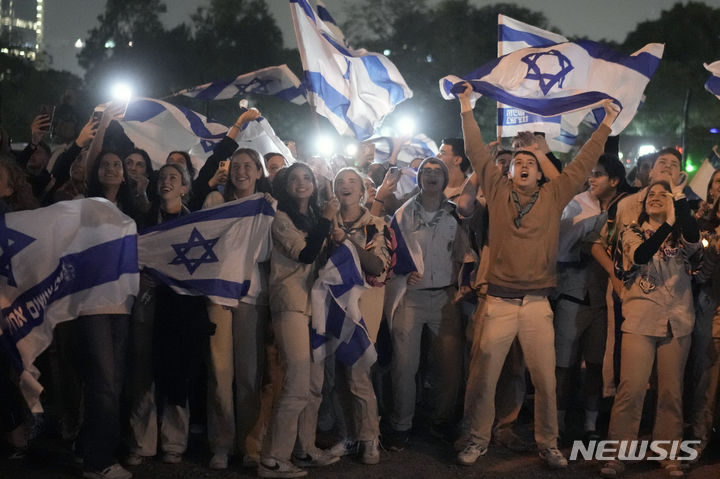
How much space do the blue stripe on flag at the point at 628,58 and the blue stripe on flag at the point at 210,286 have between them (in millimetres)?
3987

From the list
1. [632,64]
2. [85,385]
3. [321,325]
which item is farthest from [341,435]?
[632,64]

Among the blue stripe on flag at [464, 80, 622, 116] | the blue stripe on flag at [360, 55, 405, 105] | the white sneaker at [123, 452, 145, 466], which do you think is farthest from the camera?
the blue stripe on flag at [360, 55, 405, 105]

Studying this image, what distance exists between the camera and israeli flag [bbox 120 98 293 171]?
31.9 feet

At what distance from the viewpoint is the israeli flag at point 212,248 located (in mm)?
6473

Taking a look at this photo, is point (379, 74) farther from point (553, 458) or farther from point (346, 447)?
point (553, 458)

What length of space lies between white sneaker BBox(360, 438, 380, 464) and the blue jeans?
1861 mm

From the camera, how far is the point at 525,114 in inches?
334

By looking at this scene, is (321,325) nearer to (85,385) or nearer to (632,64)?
(85,385)

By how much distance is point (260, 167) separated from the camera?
7.07 meters

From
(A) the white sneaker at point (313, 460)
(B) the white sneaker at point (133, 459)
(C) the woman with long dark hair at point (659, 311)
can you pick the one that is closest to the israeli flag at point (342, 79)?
(C) the woman with long dark hair at point (659, 311)

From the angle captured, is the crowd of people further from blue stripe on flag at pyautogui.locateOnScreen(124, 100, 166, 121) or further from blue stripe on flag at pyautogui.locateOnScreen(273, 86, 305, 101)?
blue stripe on flag at pyautogui.locateOnScreen(273, 86, 305, 101)

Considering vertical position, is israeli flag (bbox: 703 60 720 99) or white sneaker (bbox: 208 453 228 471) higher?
israeli flag (bbox: 703 60 720 99)

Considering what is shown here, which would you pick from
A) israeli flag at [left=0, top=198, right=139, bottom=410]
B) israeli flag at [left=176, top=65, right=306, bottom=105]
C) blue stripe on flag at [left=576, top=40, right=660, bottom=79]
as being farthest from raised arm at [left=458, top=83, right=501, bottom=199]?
israeli flag at [left=176, top=65, right=306, bottom=105]

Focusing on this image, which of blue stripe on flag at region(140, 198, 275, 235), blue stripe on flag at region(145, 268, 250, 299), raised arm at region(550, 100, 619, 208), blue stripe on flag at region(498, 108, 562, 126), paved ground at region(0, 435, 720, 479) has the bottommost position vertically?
paved ground at region(0, 435, 720, 479)
